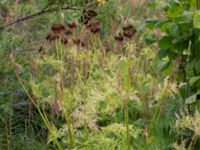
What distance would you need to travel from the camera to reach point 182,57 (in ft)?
11.1

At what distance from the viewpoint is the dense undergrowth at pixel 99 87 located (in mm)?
2926

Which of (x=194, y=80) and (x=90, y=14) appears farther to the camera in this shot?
(x=90, y=14)

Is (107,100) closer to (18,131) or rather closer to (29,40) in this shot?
(18,131)

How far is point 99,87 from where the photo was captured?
11.6ft

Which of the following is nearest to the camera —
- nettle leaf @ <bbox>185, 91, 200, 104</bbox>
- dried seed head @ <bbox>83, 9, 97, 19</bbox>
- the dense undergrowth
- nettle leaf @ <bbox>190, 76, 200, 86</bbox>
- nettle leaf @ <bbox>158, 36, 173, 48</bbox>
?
the dense undergrowth

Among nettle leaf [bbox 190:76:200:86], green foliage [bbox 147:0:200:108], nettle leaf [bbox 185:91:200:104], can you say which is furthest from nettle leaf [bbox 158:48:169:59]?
nettle leaf [bbox 185:91:200:104]

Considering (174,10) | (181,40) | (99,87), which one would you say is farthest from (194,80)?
(99,87)

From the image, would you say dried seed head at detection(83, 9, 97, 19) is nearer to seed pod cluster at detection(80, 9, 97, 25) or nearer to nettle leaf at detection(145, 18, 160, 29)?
seed pod cluster at detection(80, 9, 97, 25)

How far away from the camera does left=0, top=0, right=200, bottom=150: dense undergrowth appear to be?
2.93m

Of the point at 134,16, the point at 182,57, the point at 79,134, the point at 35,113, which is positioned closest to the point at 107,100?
the point at 79,134

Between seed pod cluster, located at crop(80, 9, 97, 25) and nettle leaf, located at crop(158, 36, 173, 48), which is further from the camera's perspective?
seed pod cluster, located at crop(80, 9, 97, 25)

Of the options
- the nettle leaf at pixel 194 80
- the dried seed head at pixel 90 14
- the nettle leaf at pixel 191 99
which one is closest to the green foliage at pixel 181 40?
the nettle leaf at pixel 194 80

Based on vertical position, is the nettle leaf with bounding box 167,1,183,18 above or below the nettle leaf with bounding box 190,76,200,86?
above

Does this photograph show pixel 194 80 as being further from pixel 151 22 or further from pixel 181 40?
pixel 151 22
